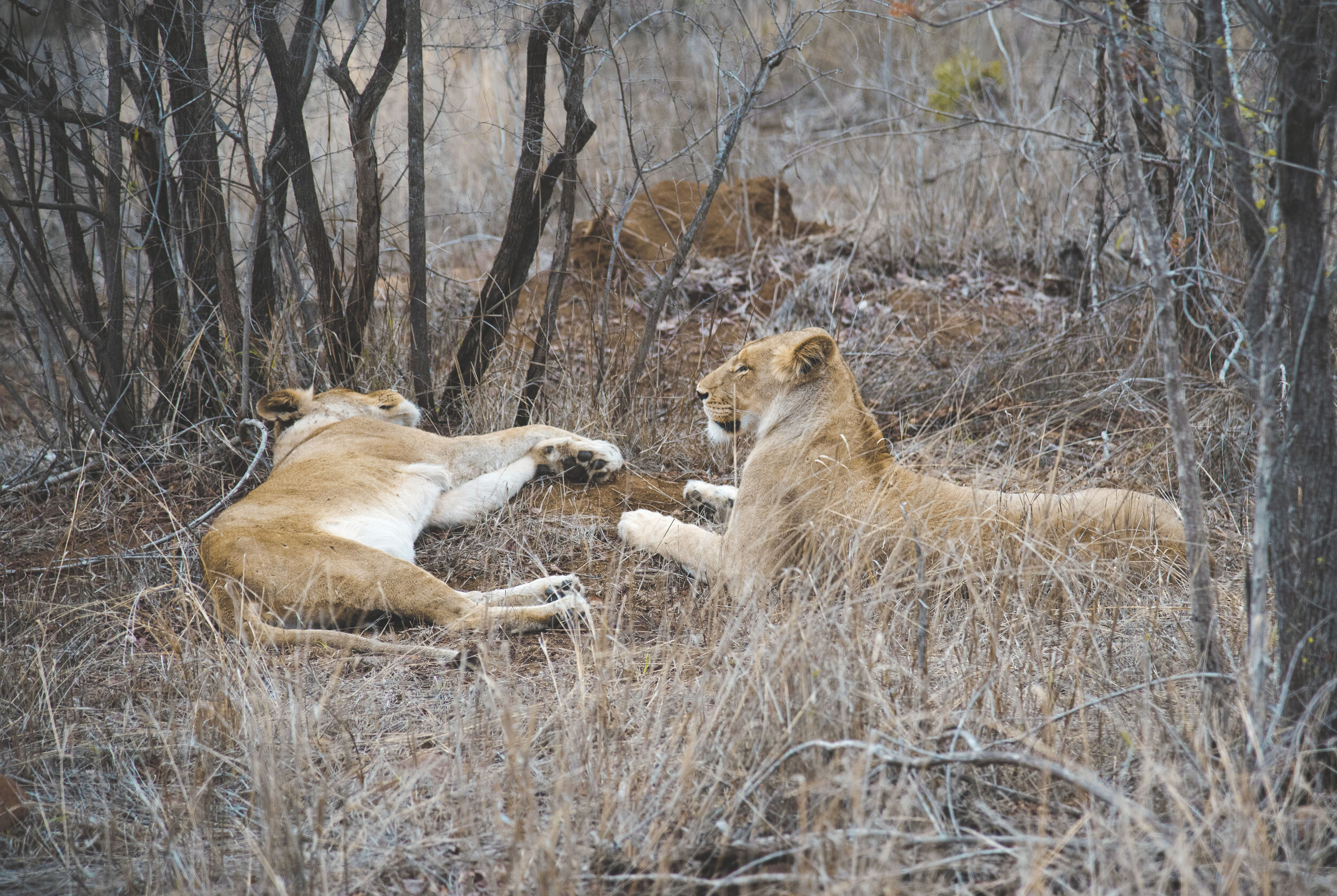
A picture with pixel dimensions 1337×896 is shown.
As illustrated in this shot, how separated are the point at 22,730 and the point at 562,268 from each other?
3403mm

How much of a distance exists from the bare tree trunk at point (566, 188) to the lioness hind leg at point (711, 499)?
1.28m

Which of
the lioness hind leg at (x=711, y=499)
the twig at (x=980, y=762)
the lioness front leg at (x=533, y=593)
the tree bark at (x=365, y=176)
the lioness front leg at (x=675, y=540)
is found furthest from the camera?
the tree bark at (x=365, y=176)

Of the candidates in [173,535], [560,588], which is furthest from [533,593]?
[173,535]

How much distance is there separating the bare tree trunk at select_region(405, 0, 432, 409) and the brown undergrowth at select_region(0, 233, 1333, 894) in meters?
1.36

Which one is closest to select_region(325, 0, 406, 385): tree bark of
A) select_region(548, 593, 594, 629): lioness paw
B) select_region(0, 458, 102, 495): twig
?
select_region(0, 458, 102, 495): twig

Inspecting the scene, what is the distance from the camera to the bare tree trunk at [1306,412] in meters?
2.12

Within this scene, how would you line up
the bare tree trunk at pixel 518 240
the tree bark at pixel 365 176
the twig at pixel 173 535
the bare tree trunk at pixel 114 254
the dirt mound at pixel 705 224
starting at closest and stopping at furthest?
the twig at pixel 173 535
the bare tree trunk at pixel 114 254
the tree bark at pixel 365 176
the bare tree trunk at pixel 518 240
the dirt mound at pixel 705 224

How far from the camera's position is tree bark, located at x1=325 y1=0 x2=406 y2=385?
5.20 meters

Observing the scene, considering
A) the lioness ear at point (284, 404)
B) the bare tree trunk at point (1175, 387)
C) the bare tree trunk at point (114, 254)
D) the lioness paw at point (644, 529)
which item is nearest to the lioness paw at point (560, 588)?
the lioness paw at point (644, 529)

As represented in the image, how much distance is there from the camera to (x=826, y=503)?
3959mm

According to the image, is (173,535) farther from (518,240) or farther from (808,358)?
(808,358)

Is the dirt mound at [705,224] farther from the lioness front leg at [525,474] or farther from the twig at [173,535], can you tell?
the twig at [173,535]

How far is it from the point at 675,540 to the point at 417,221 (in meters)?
2.32

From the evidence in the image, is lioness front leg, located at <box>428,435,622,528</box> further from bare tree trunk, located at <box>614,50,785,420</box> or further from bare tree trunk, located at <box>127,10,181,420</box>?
bare tree trunk, located at <box>127,10,181,420</box>
